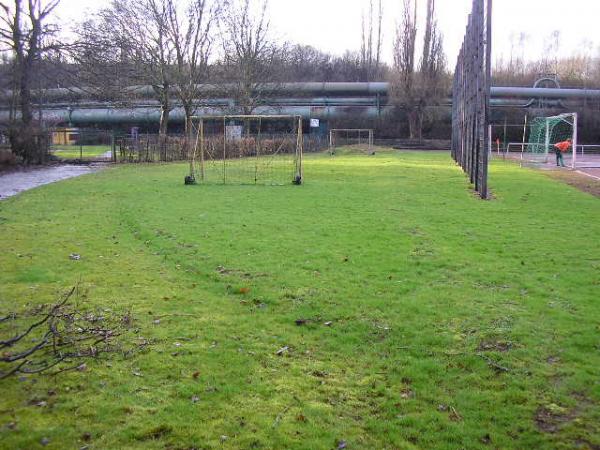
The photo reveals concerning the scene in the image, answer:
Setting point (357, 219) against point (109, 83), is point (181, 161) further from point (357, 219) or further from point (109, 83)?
point (357, 219)

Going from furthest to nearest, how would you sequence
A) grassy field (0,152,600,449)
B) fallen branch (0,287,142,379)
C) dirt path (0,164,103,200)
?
dirt path (0,164,103,200) < fallen branch (0,287,142,379) < grassy field (0,152,600,449)

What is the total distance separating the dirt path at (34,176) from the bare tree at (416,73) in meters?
30.5

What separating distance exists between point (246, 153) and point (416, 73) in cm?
2156

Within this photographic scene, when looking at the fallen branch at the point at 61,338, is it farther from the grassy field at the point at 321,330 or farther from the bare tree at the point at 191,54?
the bare tree at the point at 191,54

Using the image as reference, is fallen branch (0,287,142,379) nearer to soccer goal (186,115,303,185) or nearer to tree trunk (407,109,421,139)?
soccer goal (186,115,303,185)

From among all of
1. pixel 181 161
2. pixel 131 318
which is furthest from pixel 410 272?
pixel 181 161

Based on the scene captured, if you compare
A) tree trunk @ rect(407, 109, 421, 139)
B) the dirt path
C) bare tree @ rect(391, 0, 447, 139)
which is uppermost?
bare tree @ rect(391, 0, 447, 139)

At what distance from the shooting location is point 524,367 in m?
4.45

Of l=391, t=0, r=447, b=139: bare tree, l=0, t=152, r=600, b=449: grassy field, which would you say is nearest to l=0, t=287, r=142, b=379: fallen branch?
l=0, t=152, r=600, b=449: grassy field

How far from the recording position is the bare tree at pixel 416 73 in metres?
50.9

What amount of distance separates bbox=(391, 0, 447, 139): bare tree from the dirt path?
3052 centimetres

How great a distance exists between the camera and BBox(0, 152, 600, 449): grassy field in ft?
11.8

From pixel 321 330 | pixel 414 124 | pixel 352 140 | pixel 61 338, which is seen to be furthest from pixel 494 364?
pixel 414 124

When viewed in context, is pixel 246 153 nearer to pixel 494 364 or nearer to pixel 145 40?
pixel 145 40
